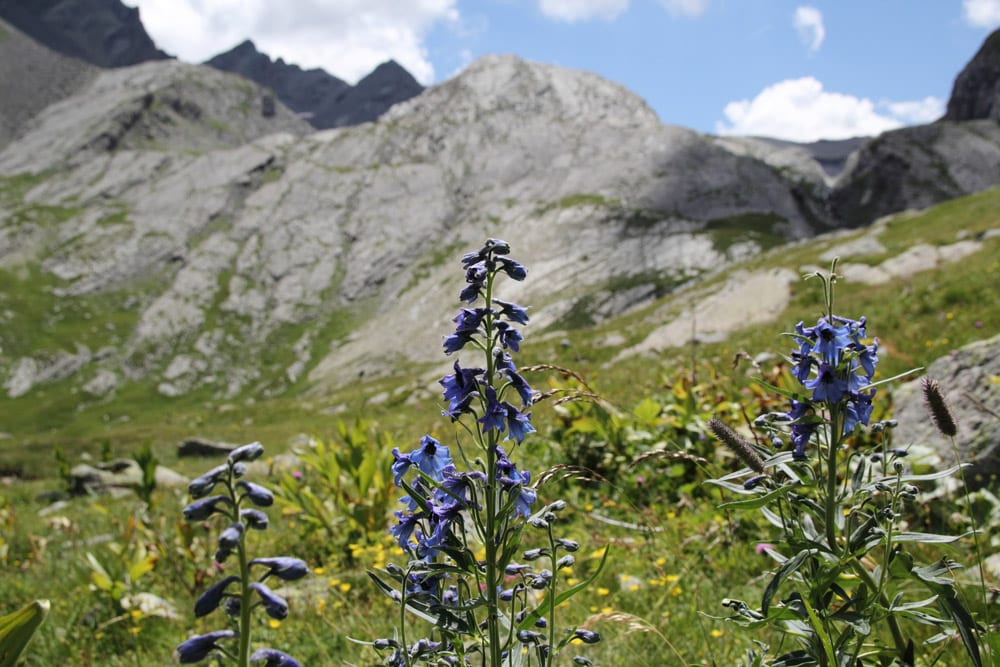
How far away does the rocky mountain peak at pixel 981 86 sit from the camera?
139 m

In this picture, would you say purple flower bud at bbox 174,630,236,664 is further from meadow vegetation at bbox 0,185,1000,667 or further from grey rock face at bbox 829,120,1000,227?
grey rock face at bbox 829,120,1000,227

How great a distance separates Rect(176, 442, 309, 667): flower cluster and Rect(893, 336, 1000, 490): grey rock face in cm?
536

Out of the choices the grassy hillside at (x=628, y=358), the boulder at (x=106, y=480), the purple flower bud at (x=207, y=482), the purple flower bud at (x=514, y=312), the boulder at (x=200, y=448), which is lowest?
the purple flower bud at (x=207, y=482)

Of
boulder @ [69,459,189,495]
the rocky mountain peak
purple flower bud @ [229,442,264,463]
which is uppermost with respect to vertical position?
the rocky mountain peak

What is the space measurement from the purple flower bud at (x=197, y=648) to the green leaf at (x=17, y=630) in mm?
502

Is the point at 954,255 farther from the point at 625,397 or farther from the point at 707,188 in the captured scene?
the point at 707,188

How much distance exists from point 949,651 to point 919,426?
9.58 feet

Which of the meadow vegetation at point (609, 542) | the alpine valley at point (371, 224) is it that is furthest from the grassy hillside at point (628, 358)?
the alpine valley at point (371, 224)

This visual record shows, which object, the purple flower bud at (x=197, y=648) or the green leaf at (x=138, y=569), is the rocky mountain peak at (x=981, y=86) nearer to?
the green leaf at (x=138, y=569)

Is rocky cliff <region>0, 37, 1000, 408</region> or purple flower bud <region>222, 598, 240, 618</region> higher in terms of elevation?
rocky cliff <region>0, 37, 1000, 408</region>

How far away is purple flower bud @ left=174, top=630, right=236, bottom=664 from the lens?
6.72 ft

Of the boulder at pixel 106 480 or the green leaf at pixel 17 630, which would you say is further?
the boulder at pixel 106 480

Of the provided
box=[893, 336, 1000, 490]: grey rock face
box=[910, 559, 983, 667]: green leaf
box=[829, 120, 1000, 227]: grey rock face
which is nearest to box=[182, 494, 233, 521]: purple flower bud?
box=[910, 559, 983, 667]: green leaf

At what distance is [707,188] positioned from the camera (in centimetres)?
13775
